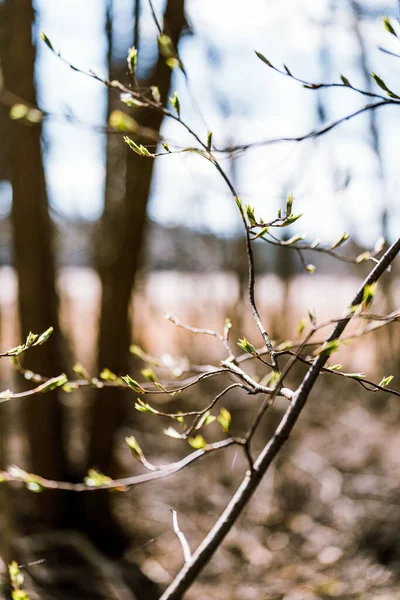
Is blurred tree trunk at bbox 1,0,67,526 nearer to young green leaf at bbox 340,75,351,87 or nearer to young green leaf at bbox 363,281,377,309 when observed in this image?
young green leaf at bbox 340,75,351,87

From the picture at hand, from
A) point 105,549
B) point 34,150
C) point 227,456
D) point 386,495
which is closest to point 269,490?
point 227,456

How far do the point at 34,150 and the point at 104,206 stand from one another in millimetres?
823

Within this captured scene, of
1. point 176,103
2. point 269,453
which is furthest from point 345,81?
point 269,453

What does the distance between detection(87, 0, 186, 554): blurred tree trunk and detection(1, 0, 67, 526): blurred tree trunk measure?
277 millimetres

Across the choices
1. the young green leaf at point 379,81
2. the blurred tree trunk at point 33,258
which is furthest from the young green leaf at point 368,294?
the blurred tree trunk at point 33,258

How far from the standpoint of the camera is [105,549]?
385cm

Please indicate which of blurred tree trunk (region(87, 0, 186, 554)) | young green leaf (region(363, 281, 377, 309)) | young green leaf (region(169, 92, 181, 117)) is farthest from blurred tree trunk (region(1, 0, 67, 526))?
young green leaf (region(363, 281, 377, 309))

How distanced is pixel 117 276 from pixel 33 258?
1.72 feet

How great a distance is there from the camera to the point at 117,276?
3549 mm

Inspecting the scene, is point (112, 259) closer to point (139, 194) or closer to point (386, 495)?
point (139, 194)

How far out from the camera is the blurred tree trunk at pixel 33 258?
Result: 10.5 ft

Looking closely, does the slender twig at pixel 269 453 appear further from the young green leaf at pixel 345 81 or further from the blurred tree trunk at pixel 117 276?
the blurred tree trunk at pixel 117 276

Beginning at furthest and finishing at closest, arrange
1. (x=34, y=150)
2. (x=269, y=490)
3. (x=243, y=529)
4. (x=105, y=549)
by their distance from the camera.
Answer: (x=269, y=490) < (x=243, y=529) < (x=105, y=549) < (x=34, y=150)

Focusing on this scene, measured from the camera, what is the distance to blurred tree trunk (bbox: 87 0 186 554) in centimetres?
317
